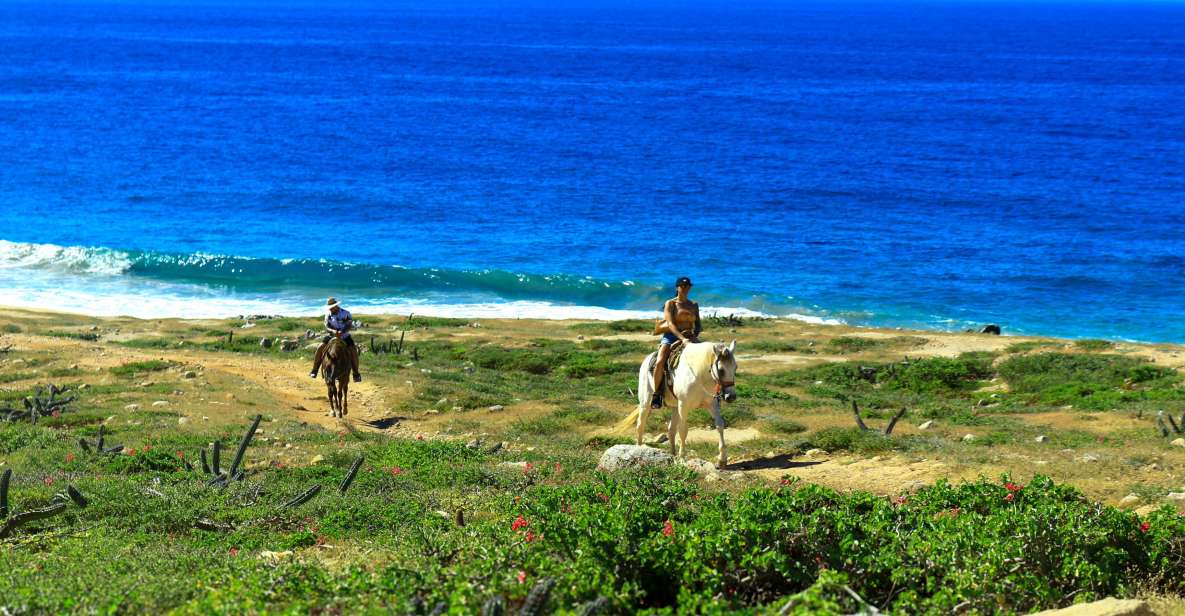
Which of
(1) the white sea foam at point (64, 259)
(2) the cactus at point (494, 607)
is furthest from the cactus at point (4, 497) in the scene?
(1) the white sea foam at point (64, 259)

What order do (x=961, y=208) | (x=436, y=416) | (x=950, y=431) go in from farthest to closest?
(x=961, y=208), (x=436, y=416), (x=950, y=431)

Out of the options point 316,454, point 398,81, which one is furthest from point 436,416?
point 398,81

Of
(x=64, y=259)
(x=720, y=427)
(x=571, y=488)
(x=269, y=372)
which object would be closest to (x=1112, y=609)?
(x=571, y=488)

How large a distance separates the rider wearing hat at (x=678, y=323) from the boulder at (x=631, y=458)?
170cm

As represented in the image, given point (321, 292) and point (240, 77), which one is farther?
point (240, 77)

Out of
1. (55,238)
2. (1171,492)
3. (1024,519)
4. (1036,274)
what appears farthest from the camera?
(55,238)

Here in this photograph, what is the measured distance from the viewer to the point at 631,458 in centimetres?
1559

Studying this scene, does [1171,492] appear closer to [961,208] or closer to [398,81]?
[961,208]

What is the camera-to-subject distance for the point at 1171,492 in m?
13.6

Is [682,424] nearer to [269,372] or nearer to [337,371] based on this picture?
[337,371]

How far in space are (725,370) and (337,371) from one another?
8.96 meters

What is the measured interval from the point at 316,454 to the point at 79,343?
16728 mm

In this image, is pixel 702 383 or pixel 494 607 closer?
pixel 494 607

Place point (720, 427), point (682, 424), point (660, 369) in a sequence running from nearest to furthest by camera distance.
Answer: point (720, 427), point (682, 424), point (660, 369)
